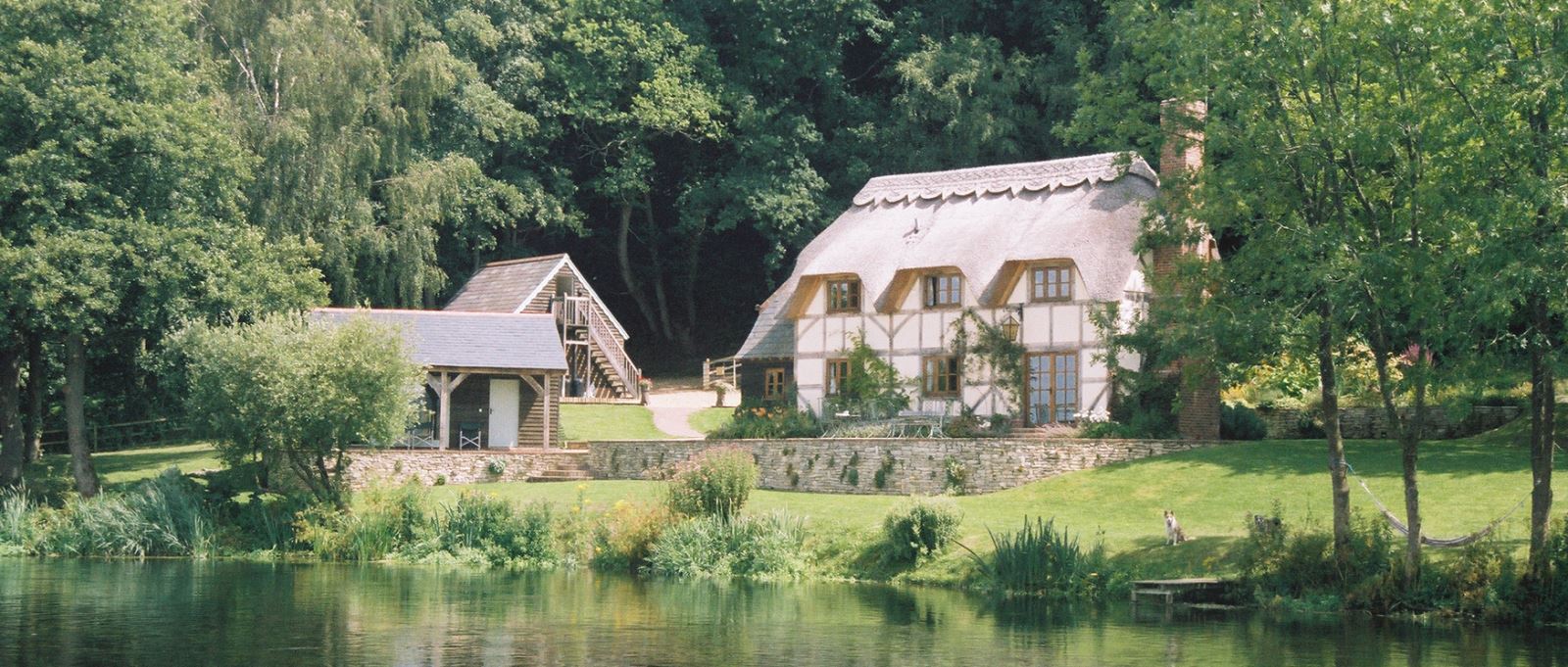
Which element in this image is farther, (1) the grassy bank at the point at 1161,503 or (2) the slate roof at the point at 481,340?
(2) the slate roof at the point at 481,340

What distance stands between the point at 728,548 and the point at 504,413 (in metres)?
15.0

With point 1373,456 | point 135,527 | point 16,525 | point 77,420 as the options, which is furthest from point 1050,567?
point 77,420

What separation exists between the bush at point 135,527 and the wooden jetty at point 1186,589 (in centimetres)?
1840

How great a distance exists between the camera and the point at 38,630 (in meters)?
20.5

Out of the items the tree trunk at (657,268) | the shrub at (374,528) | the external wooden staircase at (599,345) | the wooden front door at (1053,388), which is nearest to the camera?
the shrub at (374,528)

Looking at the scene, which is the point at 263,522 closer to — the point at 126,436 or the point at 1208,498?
the point at 126,436

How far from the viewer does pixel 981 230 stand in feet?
132

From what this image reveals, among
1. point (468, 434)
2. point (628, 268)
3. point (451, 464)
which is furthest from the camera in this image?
point (628, 268)

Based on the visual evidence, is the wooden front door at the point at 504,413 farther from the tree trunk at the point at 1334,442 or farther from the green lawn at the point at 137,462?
the tree trunk at the point at 1334,442

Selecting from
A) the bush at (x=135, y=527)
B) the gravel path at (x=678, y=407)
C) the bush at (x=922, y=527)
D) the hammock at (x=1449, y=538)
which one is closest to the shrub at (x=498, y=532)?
the bush at (x=135, y=527)

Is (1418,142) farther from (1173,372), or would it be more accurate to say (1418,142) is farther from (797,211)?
(797,211)

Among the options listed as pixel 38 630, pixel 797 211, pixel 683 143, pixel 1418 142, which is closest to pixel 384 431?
pixel 38 630

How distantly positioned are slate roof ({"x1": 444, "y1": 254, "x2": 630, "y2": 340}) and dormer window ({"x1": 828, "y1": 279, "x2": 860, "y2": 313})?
1019 centimetres

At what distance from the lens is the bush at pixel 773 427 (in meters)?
39.4
